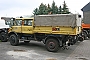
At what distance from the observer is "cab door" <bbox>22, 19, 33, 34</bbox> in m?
12.8

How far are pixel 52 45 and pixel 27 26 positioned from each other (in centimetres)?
242

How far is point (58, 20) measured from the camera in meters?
11.6

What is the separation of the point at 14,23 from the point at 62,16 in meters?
4.11

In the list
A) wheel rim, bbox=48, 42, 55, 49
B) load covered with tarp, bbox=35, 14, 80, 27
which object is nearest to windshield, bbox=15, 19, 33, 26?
load covered with tarp, bbox=35, 14, 80, 27

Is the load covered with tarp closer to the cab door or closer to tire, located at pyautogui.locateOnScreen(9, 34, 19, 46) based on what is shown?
the cab door

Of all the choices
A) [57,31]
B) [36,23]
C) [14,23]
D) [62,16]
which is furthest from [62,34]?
[14,23]

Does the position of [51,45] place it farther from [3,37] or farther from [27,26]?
[3,37]

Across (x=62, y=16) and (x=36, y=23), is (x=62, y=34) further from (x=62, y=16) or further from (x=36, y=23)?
(x=36, y=23)

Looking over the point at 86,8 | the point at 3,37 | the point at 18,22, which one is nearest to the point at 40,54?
the point at 18,22

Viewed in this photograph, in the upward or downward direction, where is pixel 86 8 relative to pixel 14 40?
upward

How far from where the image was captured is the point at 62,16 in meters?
11.5

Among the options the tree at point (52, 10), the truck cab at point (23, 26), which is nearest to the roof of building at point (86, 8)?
the tree at point (52, 10)

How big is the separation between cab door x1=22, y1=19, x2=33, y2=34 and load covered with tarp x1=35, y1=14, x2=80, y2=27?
0.61 meters

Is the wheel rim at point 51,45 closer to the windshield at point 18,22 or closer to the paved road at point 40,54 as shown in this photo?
the paved road at point 40,54
